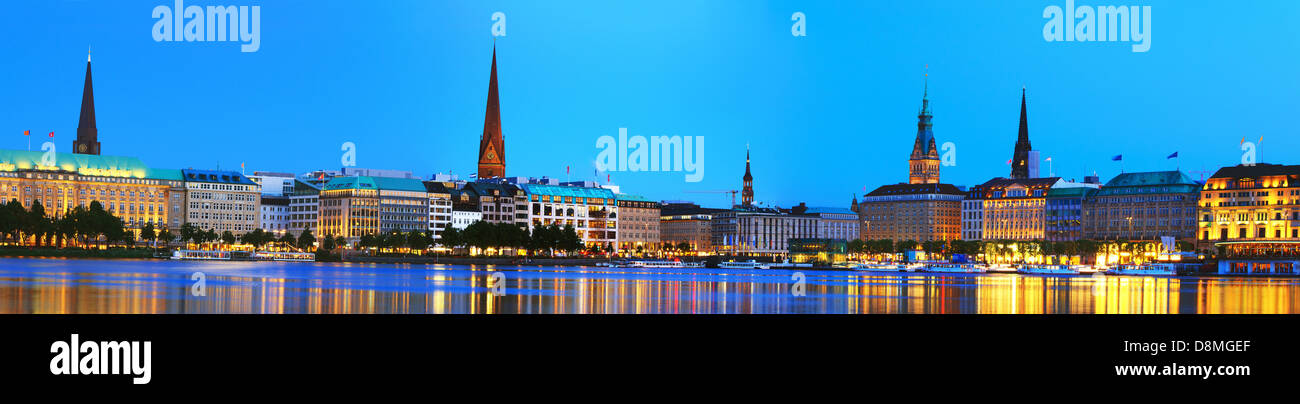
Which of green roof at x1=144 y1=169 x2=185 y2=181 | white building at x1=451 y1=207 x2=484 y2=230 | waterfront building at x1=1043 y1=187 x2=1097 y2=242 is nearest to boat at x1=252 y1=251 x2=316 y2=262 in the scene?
green roof at x1=144 y1=169 x2=185 y2=181

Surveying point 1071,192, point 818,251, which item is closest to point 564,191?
point 818,251

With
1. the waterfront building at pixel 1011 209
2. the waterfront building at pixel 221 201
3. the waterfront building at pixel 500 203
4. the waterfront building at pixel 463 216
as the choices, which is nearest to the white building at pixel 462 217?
the waterfront building at pixel 463 216

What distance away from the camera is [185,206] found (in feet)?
562

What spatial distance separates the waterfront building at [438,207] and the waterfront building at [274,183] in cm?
2311

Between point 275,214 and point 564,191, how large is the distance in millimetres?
36326

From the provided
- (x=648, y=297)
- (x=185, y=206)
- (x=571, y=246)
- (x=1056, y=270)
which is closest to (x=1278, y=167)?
(x=1056, y=270)

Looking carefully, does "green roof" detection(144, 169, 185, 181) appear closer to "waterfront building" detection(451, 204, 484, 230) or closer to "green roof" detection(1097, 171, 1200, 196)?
"waterfront building" detection(451, 204, 484, 230)

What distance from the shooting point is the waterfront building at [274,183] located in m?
190

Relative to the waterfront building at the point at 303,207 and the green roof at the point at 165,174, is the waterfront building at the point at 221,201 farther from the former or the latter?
the waterfront building at the point at 303,207

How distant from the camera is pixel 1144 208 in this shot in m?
166
